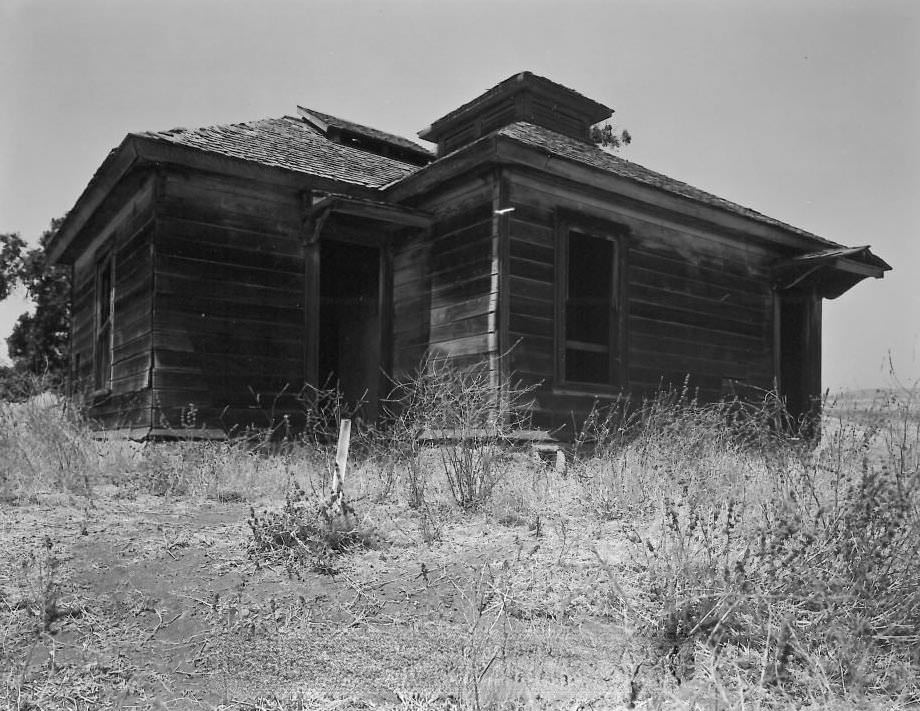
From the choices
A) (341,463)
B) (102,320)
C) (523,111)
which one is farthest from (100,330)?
(341,463)

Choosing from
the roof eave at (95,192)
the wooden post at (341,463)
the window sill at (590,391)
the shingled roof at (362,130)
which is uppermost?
the shingled roof at (362,130)

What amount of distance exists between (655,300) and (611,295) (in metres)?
0.76

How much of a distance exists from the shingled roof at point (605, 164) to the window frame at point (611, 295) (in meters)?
0.65

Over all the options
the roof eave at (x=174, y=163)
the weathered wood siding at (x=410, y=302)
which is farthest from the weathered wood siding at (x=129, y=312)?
the weathered wood siding at (x=410, y=302)

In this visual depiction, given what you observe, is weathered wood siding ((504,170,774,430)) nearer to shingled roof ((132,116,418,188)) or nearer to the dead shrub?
shingled roof ((132,116,418,188))

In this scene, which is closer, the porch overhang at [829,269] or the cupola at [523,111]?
the porch overhang at [829,269]

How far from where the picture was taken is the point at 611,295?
911cm

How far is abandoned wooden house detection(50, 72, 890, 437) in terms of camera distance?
809cm

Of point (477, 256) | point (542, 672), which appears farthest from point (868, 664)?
point (477, 256)

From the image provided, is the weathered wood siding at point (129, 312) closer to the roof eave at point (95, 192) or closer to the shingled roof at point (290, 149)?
the roof eave at point (95, 192)

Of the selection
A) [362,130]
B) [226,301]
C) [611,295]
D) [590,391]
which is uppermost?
[362,130]

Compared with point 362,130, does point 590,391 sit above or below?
below

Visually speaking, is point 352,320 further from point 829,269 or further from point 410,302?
point 829,269

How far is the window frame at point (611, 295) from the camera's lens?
27.5 ft
